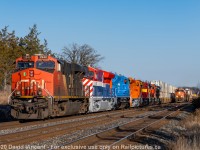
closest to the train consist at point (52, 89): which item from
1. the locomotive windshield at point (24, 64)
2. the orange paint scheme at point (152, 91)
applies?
the locomotive windshield at point (24, 64)

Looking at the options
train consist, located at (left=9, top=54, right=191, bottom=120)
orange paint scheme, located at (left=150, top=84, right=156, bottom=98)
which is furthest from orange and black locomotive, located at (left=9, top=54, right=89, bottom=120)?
orange paint scheme, located at (left=150, top=84, right=156, bottom=98)

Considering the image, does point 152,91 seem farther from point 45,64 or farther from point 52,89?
point 52,89

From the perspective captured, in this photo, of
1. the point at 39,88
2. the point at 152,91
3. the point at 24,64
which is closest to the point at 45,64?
the point at 24,64

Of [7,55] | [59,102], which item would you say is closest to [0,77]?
[7,55]

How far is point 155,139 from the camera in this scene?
12742mm

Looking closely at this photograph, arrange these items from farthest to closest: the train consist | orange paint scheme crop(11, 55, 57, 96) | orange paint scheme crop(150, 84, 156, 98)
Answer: orange paint scheme crop(150, 84, 156, 98) < orange paint scheme crop(11, 55, 57, 96) < the train consist

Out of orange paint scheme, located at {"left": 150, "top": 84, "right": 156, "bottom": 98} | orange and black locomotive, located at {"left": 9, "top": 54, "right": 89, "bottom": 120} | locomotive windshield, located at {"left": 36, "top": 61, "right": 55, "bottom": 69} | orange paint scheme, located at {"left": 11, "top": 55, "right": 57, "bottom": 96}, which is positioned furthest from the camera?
orange paint scheme, located at {"left": 150, "top": 84, "right": 156, "bottom": 98}

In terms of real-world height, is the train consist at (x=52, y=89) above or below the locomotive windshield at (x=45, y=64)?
below

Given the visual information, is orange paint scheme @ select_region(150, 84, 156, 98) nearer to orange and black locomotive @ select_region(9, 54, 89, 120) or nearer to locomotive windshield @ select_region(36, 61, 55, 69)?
orange and black locomotive @ select_region(9, 54, 89, 120)

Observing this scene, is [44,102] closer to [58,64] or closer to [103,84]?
[58,64]

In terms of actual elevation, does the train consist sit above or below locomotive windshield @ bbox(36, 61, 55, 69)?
below

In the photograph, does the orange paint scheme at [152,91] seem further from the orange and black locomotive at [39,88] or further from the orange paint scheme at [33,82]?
the orange paint scheme at [33,82]

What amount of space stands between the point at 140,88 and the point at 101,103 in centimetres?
1571

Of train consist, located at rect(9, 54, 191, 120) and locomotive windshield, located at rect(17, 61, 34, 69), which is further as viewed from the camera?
locomotive windshield, located at rect(17, 61, 34, 69)
